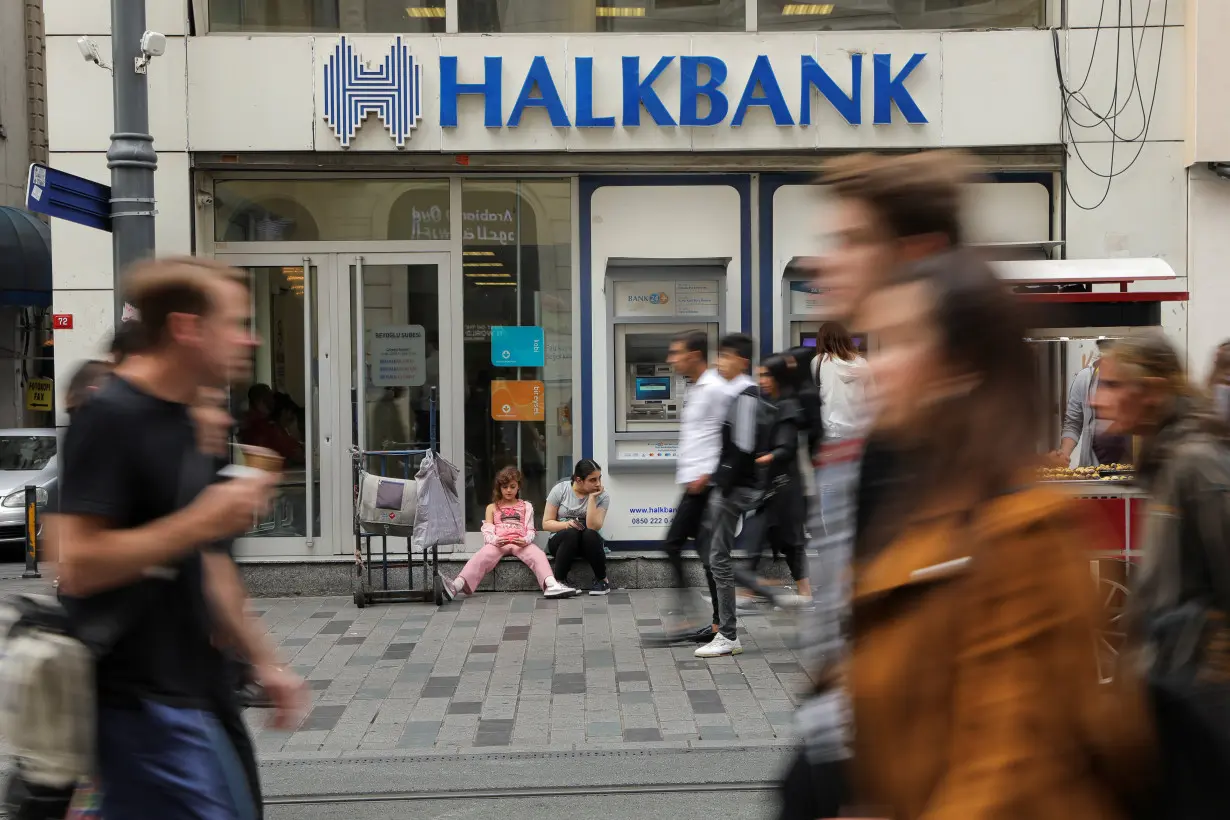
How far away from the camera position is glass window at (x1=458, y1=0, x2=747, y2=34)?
10094 mm

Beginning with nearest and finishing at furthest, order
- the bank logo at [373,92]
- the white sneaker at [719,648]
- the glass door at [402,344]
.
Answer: the white sneaker at [719,648] < the bank logo at [373,92] < the glass door at [402,344]

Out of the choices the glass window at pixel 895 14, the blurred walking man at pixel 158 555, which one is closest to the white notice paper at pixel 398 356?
the glass window at pixel 895 14

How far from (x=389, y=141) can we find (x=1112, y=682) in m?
8.89

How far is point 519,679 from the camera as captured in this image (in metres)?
7.33

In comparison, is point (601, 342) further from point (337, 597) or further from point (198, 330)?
point (198, 330)

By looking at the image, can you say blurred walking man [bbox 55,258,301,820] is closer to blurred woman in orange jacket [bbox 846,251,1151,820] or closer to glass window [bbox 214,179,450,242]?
blurred woman in orange jacket [bbox 846,251,1151,820]

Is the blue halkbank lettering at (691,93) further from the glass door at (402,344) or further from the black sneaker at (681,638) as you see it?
the black sneaker at (681,638)

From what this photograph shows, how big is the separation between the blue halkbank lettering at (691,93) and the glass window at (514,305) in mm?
675

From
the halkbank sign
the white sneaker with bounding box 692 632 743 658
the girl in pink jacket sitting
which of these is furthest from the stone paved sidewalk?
the halkbank sign

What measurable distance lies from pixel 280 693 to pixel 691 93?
7.62 meters

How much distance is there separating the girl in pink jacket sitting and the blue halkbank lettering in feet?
9.52

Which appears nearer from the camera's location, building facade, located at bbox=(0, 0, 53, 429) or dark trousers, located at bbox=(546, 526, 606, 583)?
dark trousers, located at bbox=(546, 526, 606, 583)

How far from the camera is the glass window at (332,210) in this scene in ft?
33.7

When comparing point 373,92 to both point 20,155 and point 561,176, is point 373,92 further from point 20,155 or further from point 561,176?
point 20,155
